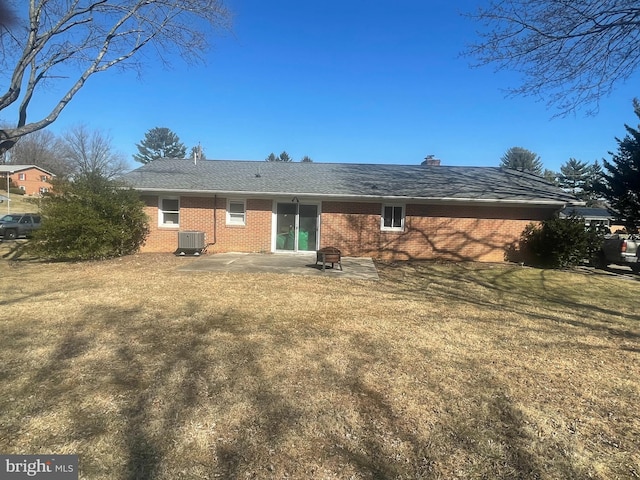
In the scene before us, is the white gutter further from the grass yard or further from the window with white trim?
the grass yard

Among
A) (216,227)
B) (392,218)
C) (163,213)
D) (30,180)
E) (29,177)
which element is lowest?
(216,227)

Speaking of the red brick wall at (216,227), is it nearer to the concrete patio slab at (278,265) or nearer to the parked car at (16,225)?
the concrete patio slab at (278,265)

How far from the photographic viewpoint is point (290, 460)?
2.80 metres

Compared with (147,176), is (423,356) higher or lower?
lower

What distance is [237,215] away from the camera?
15.0 metres

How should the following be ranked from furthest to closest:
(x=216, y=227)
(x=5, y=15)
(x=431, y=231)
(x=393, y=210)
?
(x=216, y=227)
(x=393, y=210)
(x=431, y=231)
(x=5, y=15)

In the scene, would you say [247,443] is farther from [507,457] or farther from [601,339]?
[601,339]

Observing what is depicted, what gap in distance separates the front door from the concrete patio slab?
517mm

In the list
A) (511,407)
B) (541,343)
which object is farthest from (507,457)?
(541,343)

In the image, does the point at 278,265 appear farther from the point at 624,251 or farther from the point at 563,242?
the point at 624,251

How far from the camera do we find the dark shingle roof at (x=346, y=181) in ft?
47.0

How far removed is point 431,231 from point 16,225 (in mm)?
23403

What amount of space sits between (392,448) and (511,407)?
1427 mm

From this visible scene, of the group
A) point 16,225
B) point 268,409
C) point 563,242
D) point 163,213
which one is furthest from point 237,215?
point 16,225
